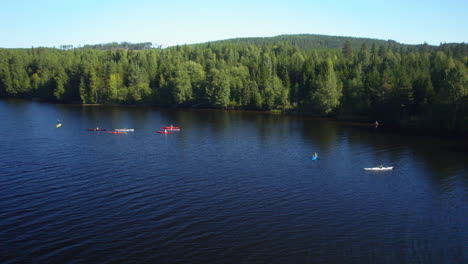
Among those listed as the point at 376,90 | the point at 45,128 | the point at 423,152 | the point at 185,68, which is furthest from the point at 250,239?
the point at 185,68

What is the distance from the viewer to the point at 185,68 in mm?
155125

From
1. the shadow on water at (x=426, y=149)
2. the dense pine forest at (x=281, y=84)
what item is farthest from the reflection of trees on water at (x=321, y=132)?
the dense pine forest at (x=281, y=84)

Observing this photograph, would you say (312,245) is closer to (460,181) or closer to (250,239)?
(250,239)

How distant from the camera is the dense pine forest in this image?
90.0 metres

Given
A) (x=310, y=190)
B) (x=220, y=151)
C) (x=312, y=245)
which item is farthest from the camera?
(x=220, y=151)

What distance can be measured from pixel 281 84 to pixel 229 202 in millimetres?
102094

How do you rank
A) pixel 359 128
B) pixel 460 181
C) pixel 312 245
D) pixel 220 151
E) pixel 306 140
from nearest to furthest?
1. pixel 312 245
2. pixel 460 181
3. pixel 220 151
4. pixel 306 140
5. pixel 359 128

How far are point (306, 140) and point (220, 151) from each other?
20.9 metres

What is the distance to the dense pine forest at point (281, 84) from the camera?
9000 centimetres

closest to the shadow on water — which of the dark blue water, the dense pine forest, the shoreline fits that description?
the dark blue water

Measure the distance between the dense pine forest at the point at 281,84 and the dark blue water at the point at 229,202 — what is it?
77.4 ft

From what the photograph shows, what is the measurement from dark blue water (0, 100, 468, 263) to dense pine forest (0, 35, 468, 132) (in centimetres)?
2360

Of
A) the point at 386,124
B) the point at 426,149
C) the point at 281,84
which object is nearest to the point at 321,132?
the point at 426,149

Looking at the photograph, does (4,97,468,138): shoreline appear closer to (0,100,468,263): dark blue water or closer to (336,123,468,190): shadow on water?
(336,123,468,190): shadow on water
